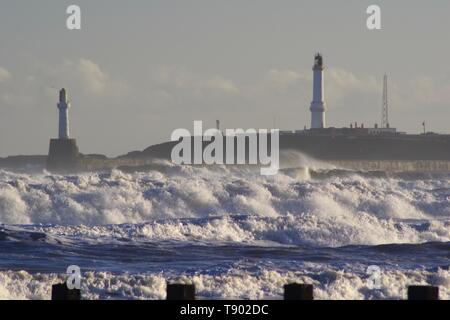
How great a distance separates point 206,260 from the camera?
871 inches

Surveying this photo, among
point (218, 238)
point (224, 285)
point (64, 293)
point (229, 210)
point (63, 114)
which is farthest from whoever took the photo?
point (63, 114)

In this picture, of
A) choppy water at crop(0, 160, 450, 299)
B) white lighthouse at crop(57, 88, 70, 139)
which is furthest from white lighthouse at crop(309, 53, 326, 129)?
choppy water at crop(0, 160, 450, 299)

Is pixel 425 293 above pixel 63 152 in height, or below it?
below

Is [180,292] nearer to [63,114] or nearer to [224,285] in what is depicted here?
[224,285]

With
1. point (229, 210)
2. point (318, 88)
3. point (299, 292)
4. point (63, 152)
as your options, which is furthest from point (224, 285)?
point (318, 88)

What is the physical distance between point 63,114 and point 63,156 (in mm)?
6559

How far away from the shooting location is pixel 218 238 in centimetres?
2806

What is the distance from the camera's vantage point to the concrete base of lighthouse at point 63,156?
283 feet

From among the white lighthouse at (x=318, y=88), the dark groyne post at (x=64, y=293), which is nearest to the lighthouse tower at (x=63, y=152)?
the white lighthouse at (x=318, y=88)

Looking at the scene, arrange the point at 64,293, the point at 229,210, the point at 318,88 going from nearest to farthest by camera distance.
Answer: the point at 64,293, the point at 229,210, the point at 318,88

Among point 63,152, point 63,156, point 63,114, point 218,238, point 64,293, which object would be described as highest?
point 63,114
